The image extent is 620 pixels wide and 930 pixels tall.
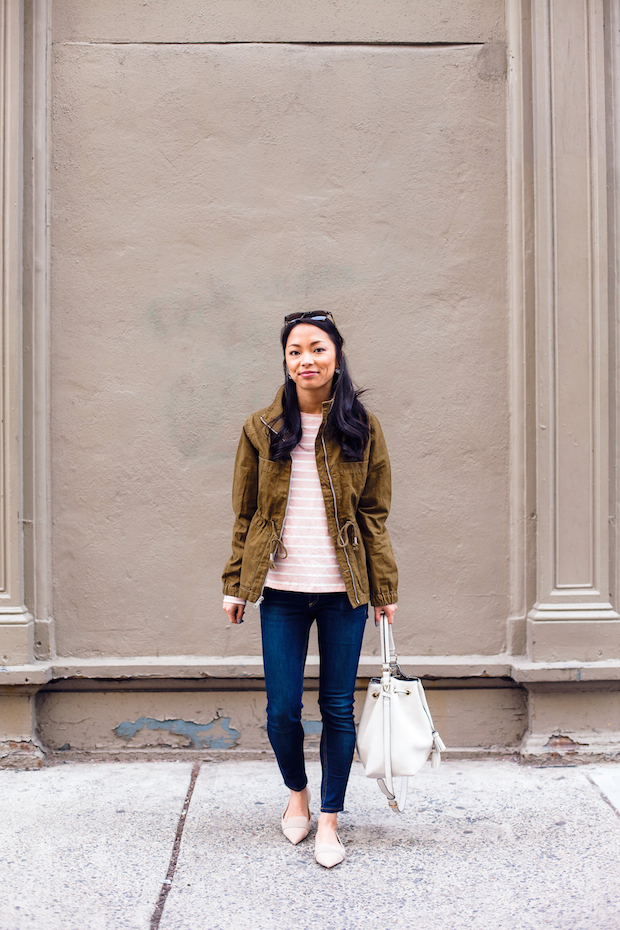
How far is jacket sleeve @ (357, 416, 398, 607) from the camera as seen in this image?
2969 mm

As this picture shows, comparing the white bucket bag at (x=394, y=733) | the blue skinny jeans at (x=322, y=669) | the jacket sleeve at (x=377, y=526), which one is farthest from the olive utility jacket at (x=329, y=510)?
the white bucket bag at (x=394, y=733)

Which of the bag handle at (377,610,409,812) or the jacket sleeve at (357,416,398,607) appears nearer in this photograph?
the bag handle at (377,610,409,812)

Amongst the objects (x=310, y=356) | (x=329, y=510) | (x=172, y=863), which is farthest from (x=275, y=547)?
(x=172, y=863)

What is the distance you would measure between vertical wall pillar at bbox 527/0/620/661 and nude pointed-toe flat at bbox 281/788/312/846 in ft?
5.52

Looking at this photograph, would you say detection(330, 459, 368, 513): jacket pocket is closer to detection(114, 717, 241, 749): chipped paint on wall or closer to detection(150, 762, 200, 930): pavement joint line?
detection(150, 762, 200, 930): pavement joint line

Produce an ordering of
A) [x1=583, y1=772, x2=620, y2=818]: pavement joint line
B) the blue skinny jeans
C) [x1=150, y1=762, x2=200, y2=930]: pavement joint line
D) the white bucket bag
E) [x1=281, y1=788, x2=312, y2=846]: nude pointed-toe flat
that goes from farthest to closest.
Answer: [x1=583, y1=772, x2=620, y2=818]: pavement joint line
[x1=281, y1=788, x2=312, y2=846]: nude pointed-toe flat
the blue skinny jeans
the white bucket bag
[x1=150, y1=762, x2=200, y2=930]: pavement joint line

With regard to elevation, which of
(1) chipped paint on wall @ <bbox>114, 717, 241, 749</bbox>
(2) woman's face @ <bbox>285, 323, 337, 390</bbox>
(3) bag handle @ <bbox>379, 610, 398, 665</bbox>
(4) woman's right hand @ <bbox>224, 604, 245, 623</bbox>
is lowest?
(1) chipped paint on wall @ <bbox>114, 717, 241, 749</bbox>

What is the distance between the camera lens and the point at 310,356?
2861 millimetres

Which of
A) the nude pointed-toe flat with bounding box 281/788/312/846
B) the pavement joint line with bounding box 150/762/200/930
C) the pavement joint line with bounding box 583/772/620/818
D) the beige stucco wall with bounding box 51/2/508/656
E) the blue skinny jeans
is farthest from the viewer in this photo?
the beige stucco wall with bounding box 51/2/508/656

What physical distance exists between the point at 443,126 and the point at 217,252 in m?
1.40

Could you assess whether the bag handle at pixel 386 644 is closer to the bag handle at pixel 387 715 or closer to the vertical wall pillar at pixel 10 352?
the bag handle at pixel 387 715

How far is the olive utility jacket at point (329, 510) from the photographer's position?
2.88m

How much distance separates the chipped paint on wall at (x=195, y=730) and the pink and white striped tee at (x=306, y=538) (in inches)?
57.8

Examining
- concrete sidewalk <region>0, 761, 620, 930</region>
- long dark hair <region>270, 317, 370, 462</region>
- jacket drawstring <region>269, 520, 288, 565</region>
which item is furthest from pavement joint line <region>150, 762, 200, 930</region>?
long dark hair <region>270, 317, 370, 462</region>
